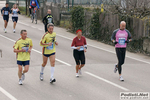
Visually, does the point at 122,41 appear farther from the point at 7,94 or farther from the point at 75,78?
the point at 7,94

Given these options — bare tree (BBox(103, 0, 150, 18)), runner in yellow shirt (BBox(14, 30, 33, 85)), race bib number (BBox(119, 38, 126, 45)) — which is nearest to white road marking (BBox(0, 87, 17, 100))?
runner in yellow shirt (BBox(14, 30, 33, 85))

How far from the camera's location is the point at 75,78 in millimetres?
10758

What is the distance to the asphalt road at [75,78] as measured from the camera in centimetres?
896

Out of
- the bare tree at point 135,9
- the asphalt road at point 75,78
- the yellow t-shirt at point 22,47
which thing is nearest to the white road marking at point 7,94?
the asphalt road at point 75,78

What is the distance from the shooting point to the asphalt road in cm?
896

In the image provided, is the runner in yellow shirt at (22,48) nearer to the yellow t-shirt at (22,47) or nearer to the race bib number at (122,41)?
the yellow t-shirt at (22,47)

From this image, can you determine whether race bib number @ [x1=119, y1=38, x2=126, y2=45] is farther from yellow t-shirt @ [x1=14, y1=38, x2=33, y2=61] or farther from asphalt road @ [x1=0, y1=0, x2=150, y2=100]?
yellow t-shirt @ [x1=14, y1=38, x2=33, y2=61]

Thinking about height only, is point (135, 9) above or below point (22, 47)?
above

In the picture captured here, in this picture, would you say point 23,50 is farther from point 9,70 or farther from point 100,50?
point 100,50

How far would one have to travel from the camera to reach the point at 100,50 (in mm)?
16141

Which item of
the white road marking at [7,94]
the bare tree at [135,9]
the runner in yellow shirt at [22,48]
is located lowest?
the white road marking at [7,94]

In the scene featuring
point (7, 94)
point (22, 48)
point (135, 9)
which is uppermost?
point (135, 9)

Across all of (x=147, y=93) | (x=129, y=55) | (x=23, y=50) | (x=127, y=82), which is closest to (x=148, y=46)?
(x=129, y=55)

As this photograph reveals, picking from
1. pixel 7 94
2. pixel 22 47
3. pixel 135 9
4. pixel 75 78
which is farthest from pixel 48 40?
pixel 135 9
